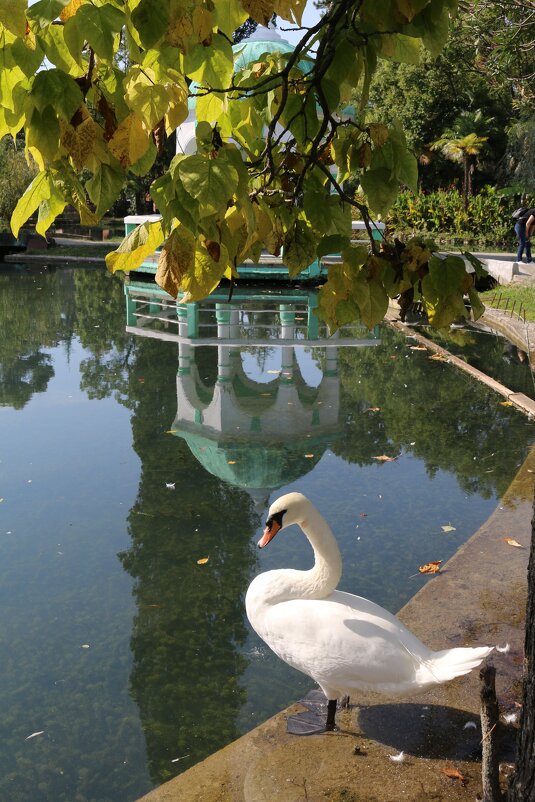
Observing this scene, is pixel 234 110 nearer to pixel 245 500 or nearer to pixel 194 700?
pixel 194 700

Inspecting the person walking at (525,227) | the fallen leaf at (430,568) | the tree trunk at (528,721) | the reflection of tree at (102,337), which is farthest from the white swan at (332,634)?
the person walking at (525,227)

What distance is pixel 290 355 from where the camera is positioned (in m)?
12.8

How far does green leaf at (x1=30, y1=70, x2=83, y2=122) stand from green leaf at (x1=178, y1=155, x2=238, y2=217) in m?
0.29

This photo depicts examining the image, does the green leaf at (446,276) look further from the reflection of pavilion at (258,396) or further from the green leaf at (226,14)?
the reflection of pavilion at (258,396)

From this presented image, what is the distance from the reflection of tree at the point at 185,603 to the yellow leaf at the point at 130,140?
9.67 feet

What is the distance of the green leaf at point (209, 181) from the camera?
5.96 ft

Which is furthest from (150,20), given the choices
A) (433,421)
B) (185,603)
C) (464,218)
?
(464,218)

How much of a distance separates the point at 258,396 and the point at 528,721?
7.88 metres

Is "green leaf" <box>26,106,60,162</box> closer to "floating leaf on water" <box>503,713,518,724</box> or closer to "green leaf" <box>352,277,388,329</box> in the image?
"green leaf" <box>352,277,388,329</box>

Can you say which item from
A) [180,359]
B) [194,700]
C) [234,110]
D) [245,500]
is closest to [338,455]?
[245,500]

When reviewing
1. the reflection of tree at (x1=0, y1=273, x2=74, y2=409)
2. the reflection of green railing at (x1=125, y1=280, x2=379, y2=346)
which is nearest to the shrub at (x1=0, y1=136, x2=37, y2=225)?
the reflection of tree at (x1=0, y1=273, x2=74, y2=409)

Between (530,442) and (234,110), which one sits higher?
(234,110)

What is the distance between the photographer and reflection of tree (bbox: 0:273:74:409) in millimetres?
11236

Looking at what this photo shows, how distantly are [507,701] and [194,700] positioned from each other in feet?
5.28
